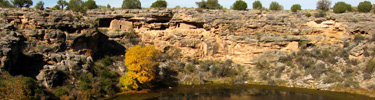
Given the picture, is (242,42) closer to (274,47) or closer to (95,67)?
(274,47)

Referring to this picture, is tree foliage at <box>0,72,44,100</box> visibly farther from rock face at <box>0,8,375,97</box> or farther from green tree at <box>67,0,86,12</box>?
green tree at <box>67,0,86,12</box>

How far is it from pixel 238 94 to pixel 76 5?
27.0 m

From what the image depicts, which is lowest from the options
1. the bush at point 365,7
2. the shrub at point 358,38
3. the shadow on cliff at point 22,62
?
the shadow on cliff at point 22,62

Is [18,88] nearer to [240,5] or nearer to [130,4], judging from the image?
[130,4]

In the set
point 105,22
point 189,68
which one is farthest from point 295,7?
point 105,22

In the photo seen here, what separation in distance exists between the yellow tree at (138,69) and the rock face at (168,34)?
4.07 m

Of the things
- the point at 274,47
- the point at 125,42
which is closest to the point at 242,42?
the point at 274,47

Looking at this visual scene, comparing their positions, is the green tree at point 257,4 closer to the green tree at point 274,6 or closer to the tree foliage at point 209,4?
the green tree at point 274,6

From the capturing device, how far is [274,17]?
38.6 metres

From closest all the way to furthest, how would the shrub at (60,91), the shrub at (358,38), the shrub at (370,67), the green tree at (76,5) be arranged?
the shrub at (60,91) < the shrub at (370,67) < the shrub at (358,38) < the green tree at (76,5)

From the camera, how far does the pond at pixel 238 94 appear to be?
84.3ft

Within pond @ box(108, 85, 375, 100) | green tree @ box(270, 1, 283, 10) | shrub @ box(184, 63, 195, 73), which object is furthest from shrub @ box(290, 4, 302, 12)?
shrub @ box(184, 63, 195, 73)

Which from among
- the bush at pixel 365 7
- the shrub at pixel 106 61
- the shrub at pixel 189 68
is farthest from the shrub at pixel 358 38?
the shrub at pixel 106 61

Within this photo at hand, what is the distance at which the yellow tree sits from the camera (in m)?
28.0
